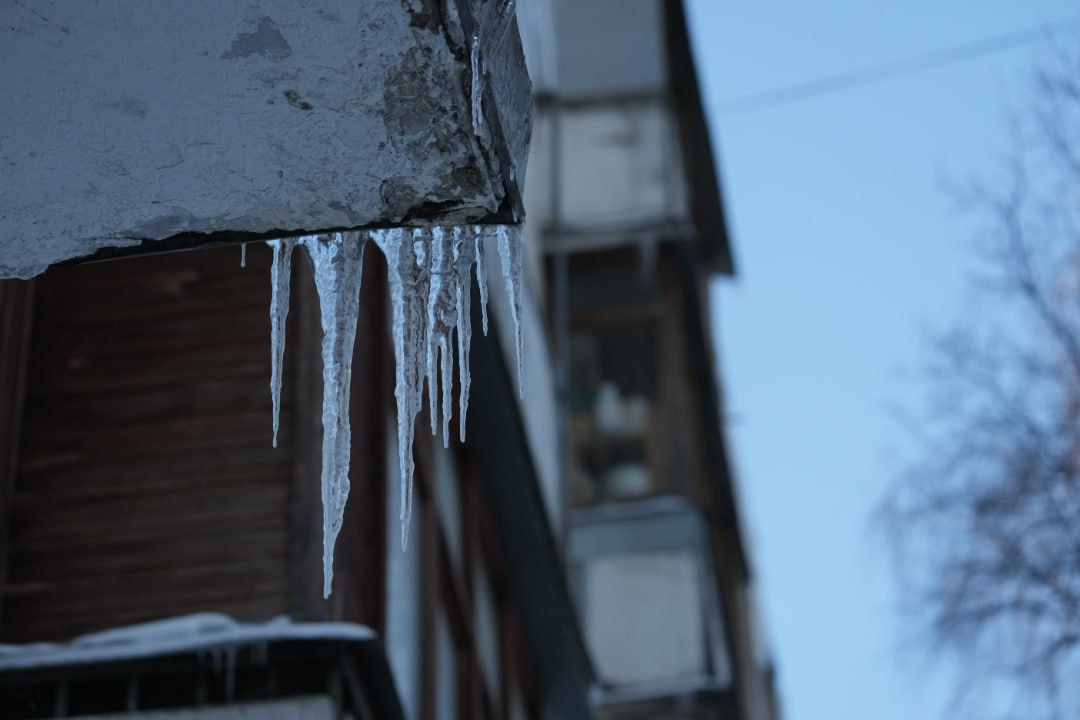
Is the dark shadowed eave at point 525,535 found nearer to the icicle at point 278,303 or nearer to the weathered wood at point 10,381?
the weathered wood at point 10,381

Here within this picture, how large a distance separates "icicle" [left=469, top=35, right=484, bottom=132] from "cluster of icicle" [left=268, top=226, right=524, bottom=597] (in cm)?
30

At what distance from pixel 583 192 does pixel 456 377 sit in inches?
311

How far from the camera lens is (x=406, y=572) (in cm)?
698

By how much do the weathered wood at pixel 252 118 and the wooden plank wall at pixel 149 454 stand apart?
2.50m

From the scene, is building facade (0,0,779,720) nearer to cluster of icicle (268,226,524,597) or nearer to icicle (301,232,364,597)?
cluster of icicle (268,226,524,597)

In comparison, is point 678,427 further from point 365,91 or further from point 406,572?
point 365,91

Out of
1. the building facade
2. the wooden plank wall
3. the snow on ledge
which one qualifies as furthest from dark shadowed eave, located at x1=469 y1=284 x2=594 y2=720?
the snow on ledge

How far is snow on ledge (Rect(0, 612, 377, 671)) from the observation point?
16.2 feet

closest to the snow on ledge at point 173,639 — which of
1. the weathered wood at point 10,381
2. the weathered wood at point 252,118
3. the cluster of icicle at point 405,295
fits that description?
the weathered wood at point 10,381

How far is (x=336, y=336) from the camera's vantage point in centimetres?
372

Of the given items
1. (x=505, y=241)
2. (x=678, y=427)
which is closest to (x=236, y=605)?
(x=505, y=241)

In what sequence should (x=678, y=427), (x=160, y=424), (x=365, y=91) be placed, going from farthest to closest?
1. (x=678, y=427)
2. (x=160, y=424)
3. (x=365, y=91)

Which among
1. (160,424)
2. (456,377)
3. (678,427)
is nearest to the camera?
(160,424)

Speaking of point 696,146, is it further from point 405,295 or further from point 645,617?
point 405,295
